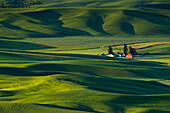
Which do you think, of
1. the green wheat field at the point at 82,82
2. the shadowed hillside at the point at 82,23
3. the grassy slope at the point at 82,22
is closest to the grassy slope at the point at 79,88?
the green wheat field at the point at 82,82

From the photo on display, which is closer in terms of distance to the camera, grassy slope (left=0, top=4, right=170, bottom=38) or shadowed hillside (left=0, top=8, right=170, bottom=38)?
shadowed hillside (left=0, top=8, right=170, bottom=38)

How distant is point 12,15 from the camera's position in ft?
586

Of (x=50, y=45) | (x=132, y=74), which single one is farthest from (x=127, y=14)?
(x=132, y=74)

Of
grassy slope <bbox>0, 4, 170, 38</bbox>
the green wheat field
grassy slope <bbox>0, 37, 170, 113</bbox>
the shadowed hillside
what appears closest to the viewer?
grassy slope <bbox>0, 37, 170, 113</bbox>

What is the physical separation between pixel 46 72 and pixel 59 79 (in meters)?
7.30

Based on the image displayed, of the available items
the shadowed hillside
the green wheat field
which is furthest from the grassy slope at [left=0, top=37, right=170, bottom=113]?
the shadowed hillside

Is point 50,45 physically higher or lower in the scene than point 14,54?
lower

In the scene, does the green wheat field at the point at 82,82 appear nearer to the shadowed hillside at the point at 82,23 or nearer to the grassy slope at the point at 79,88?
the grassy slope at the point at 79,88

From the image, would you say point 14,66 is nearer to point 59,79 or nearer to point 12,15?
point 59,79

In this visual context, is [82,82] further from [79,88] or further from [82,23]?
[82,23]

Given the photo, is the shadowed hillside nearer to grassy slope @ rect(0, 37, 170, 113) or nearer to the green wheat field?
the green wheat field

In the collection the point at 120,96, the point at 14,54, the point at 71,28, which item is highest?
the point at 120,96

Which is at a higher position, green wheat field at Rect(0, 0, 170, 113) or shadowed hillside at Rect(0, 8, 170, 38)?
green wheat field at Rect(0, 0, 170, 113)

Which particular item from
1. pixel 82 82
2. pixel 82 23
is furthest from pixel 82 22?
pixel 82 82
